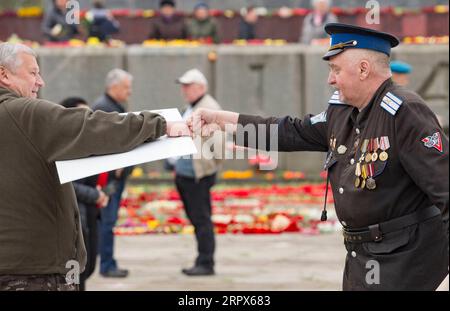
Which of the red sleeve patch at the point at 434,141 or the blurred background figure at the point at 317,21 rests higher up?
the red sleeve patch at the point at 434,141

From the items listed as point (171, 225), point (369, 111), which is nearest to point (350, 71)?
point (369, 111)

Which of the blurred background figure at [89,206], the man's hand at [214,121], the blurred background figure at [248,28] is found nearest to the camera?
the man's hand at [214,121]

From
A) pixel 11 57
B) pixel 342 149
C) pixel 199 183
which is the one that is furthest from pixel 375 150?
pixel 199 183

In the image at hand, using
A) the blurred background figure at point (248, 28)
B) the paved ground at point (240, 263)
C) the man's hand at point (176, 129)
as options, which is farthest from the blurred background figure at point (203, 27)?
the man's hand at point (176, 129)

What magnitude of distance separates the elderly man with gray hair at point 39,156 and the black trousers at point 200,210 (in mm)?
5578

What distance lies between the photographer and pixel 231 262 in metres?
11.6

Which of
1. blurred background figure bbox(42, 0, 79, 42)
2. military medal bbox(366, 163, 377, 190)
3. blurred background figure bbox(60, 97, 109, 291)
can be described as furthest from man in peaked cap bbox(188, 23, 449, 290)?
blurred background figure bbox(42, 0, 79, 42)

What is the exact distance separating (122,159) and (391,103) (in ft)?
4.49

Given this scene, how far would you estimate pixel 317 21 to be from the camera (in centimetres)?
1847

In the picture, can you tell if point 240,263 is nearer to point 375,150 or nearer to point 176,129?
point 176,129

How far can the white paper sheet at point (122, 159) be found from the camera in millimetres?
5266

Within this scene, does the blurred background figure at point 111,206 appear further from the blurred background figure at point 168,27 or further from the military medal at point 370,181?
the blurred background figure at point 168,27

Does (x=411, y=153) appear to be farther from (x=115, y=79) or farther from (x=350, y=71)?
(x=115, y=79)

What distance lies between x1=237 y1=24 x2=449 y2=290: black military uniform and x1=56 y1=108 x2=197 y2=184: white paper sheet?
0.86 m
